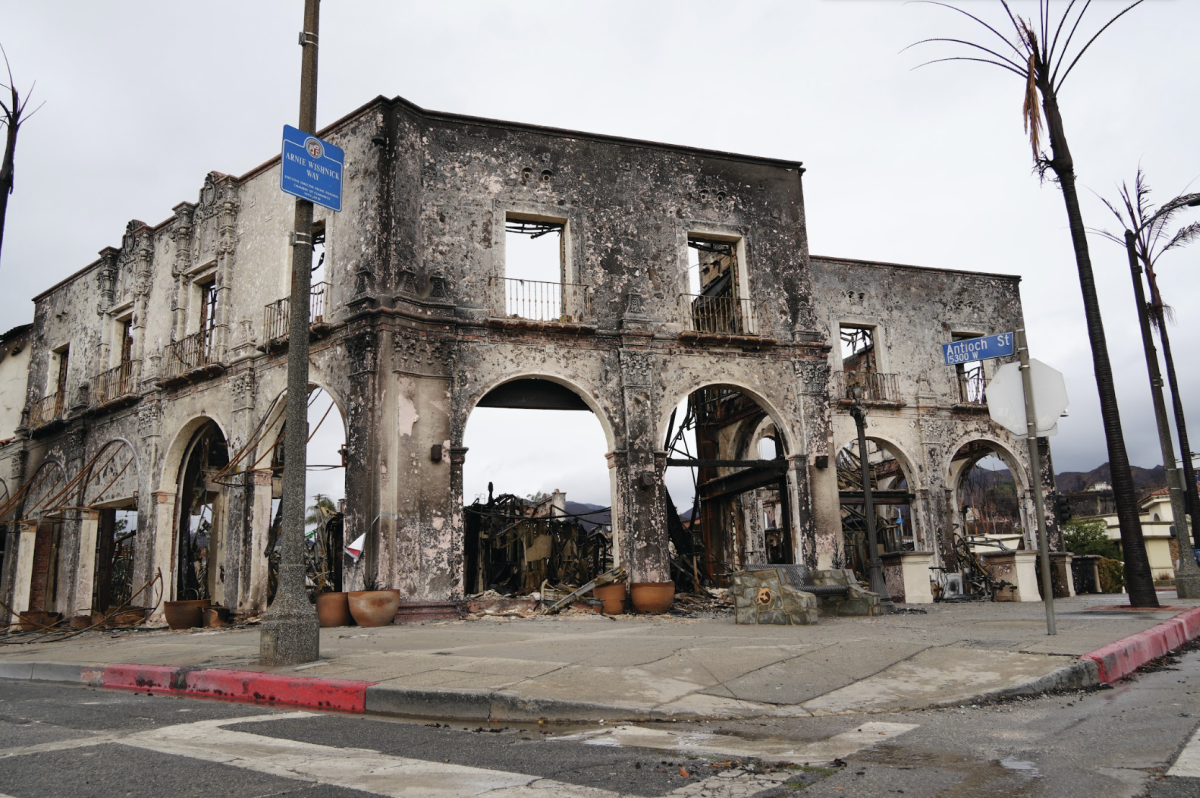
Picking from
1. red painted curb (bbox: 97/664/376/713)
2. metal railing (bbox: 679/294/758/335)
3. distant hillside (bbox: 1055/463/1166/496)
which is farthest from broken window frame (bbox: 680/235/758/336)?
distant hillside (bbox: 1055/463/1166/496)

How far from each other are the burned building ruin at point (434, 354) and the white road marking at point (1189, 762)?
11.5 meters

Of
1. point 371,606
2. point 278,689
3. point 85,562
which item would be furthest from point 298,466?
point 85,562

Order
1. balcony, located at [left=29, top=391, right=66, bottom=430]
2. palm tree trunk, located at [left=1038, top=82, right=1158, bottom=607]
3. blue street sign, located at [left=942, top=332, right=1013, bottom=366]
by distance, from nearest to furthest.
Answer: blue street sign, located at [left=942, top=332, right=1013, bottom=366] → palm tree trunk, located at [left=1038, top=82, right=1158, bottom=607] → balcony, located at [left=29, top=391, right=66, bottom=430]

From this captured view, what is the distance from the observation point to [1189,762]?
3.82 metres

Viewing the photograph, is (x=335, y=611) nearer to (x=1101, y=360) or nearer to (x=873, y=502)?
(x=1101, y=360)

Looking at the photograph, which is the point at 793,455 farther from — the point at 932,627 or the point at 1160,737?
Result: the point at 1160,737

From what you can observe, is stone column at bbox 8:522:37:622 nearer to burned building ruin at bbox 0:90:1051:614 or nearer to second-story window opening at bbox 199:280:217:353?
burned building ruin at bbox 0:90:1051:614

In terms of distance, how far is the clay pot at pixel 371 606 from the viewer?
1319cm

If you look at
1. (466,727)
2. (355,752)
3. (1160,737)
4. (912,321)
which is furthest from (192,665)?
(912,321)

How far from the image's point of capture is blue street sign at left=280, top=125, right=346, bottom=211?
7.93 meters

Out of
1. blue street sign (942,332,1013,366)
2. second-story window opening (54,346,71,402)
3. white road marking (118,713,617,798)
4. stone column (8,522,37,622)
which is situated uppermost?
second-story window opening (54,346,71,402)

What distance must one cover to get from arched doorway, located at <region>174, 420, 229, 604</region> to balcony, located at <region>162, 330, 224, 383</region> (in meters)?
1.20

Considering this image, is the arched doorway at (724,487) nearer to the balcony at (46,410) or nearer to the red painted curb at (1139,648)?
the red painted curb at (1139,648)

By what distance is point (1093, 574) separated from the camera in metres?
22.6
